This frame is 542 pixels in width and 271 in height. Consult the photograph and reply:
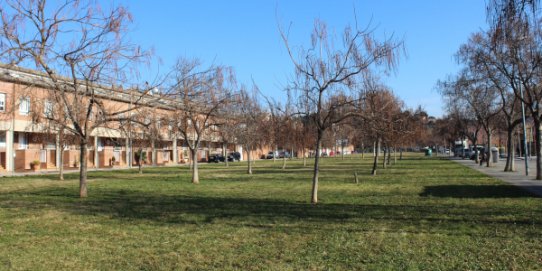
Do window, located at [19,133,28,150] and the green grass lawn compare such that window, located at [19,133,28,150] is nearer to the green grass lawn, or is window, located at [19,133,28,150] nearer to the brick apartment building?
the brick apartment building

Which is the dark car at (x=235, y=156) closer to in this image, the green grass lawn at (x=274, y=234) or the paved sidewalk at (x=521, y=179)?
the paved sidewalk at (x=521, y=179)

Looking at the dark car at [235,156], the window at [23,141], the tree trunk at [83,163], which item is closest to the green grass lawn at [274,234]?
the tree trunk at [83,163]

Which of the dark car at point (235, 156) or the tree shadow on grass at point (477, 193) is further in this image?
the dark car at point (235, 156)

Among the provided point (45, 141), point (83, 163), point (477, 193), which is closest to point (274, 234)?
point (83, 163)

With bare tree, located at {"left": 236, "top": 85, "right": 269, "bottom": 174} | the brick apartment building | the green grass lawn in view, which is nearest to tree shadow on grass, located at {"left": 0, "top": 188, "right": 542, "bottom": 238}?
the green grass lawn

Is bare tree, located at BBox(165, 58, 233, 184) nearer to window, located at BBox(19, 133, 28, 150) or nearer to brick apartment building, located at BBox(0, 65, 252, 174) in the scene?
brick apartment building, located at BBox(0, 65, 252, 174)

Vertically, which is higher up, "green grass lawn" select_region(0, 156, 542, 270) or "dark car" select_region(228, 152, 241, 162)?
"dark car" select_region(228, 152, 241, 162)

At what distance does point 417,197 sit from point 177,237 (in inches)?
387

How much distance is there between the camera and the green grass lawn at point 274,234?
714 cm

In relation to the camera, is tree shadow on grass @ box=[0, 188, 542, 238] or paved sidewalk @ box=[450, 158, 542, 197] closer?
tree shadow on grass @ box=[0, 188, 542, 238]

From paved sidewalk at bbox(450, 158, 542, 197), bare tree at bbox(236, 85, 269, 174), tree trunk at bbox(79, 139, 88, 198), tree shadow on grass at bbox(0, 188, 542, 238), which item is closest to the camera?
tree shadow on grass at bbox(0, 188, 542, 238)

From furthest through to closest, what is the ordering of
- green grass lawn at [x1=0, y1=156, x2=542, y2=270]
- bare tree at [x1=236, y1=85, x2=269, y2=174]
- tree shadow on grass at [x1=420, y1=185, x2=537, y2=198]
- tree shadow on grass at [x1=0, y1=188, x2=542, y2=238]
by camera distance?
bare tree at [x1=236, y1=85, x2=269, y2=174]
tree shadow on grass at [x1=420, y1=185, x2=537, y2=198]
tree shadow on grass at [x1=0, y1=188, x2=542, y2=238]
green grass lawn at [x1=0, y1=156, x2=542, y2=270]

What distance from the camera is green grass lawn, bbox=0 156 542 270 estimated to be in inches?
281

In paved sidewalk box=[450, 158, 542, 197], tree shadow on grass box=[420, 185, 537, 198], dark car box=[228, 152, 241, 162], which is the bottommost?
tree shadow on grass box=[420, 185, 537, 198]
